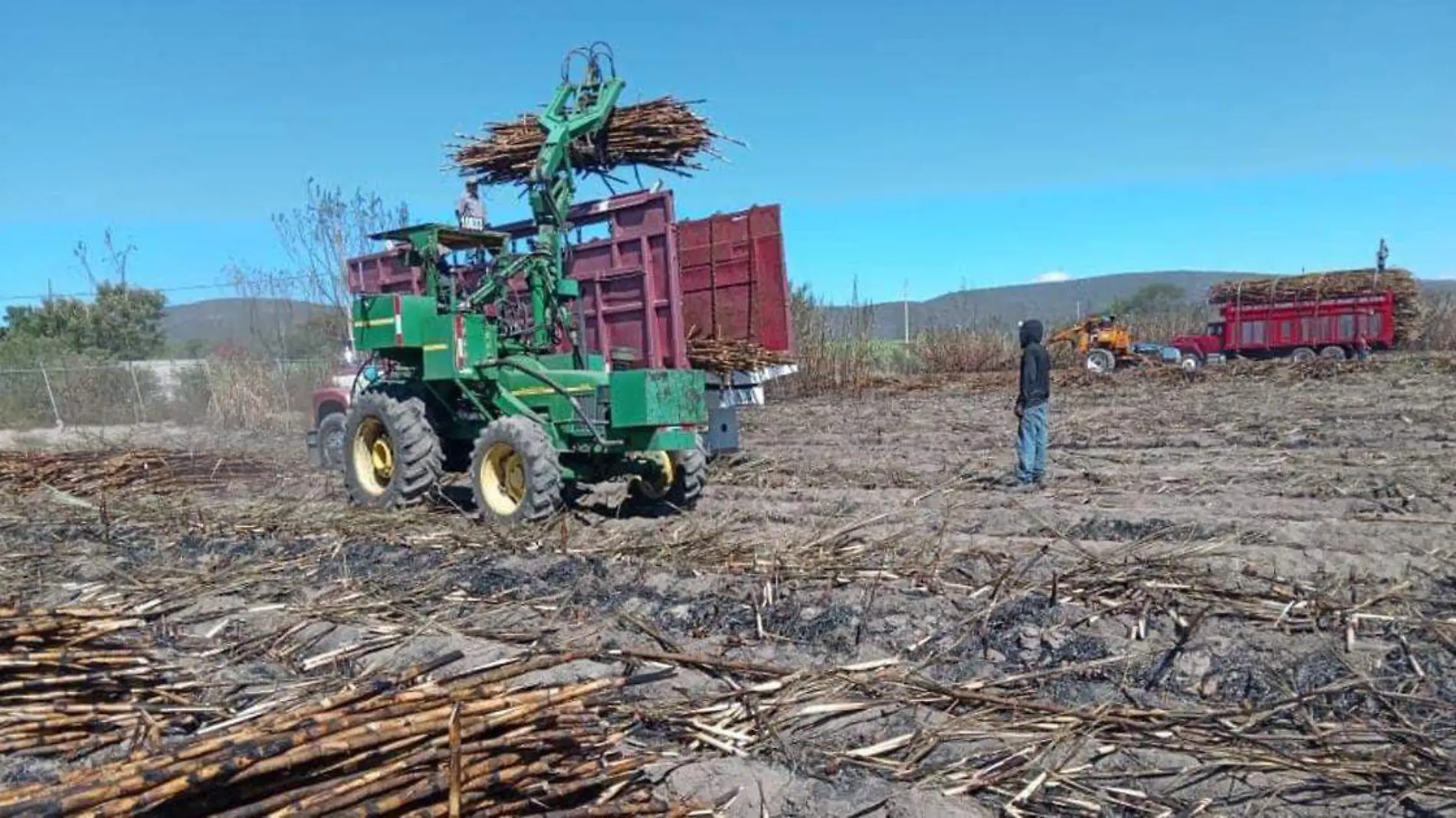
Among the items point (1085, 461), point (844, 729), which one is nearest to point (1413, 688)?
point (844, 729)

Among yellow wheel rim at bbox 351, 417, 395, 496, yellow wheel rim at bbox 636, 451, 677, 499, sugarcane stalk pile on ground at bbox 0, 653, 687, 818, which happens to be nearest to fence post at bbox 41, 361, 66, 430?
yellow wheel rim at bbox 351, 417, 395, 496

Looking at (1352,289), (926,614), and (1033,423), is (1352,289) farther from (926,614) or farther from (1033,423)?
(926,614)

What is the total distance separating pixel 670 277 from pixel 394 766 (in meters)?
7.36

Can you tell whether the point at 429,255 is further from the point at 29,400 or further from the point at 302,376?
the point at 29,400

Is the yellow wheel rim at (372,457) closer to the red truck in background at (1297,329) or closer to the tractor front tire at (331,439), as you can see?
the tractor front tire at (331,439)

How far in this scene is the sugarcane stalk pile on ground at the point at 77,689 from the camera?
3807mm

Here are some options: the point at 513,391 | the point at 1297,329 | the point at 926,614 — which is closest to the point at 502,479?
the point at 513,391

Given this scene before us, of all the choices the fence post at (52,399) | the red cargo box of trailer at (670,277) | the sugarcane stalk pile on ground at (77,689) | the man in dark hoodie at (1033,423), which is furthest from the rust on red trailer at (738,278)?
the fence post at (52,399)

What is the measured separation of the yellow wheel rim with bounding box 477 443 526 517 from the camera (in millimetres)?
8375

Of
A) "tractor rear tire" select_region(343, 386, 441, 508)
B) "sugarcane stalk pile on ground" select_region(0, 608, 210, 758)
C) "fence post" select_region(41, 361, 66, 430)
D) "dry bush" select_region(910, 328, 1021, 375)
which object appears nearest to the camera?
"sugarcane stalk pile on ground" select_region(0, 608, 210, 758)

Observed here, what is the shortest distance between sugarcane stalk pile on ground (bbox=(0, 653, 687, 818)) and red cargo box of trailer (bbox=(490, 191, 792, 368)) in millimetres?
6712

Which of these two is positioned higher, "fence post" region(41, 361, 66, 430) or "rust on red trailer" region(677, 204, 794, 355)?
"rust on red trailer" region(677, 204, 794, 355)

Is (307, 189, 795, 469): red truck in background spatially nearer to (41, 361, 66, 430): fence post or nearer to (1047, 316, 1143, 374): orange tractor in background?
(41, 361, 66, 430): fence post

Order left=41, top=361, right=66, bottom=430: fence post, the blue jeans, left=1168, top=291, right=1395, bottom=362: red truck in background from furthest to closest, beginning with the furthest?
left=1168, top=291, right=1395, bottom=362: red truck in background < left=41, top=361, right=66, bottom=430: fence post < the blue jeans
